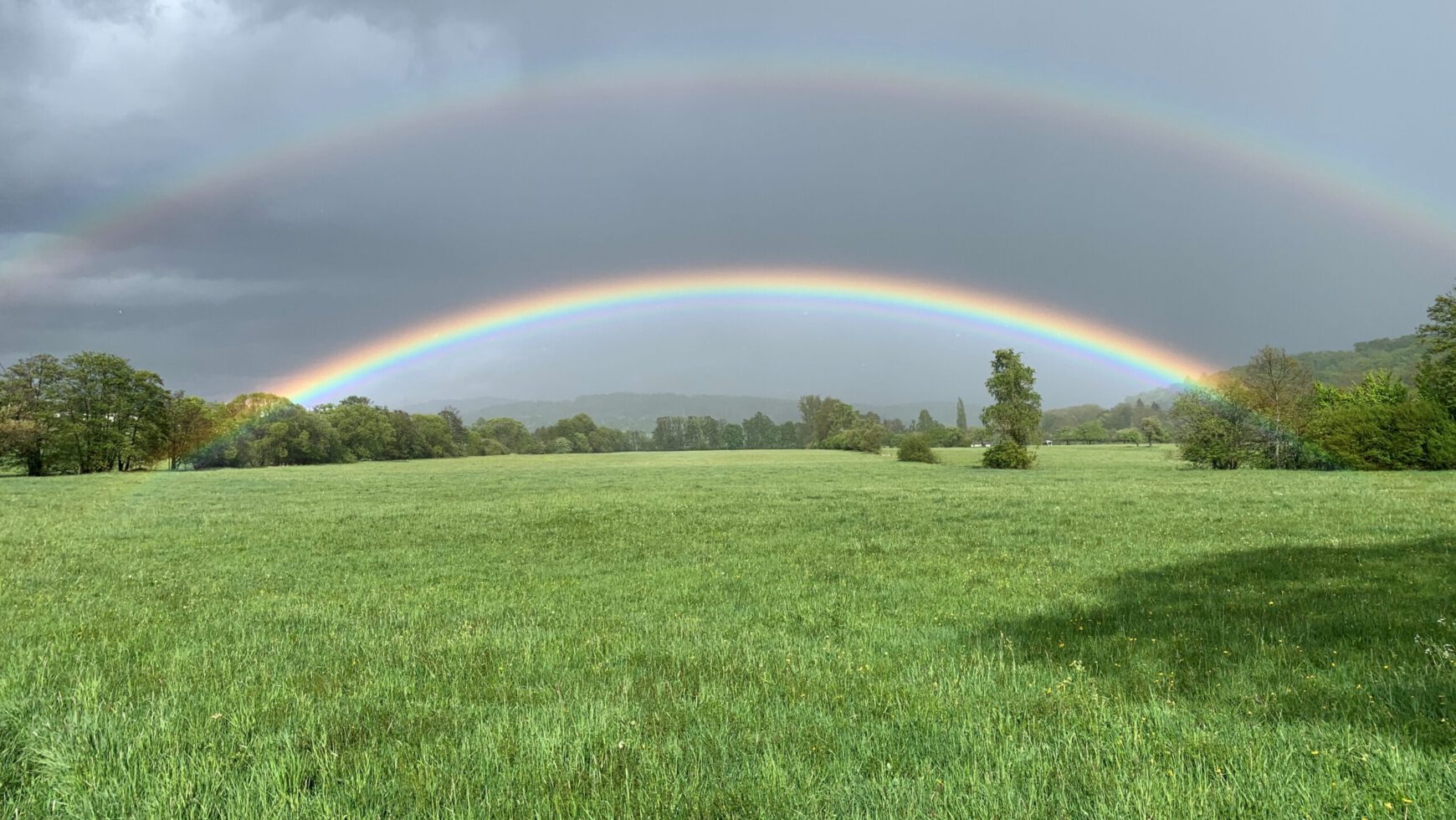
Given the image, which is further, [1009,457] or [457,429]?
[457,429]

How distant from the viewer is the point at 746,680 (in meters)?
6.06

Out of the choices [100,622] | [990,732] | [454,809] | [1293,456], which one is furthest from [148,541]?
[1293,456]

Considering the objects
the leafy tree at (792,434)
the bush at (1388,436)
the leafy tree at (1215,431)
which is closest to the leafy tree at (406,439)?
the leafy tree at (792,434)

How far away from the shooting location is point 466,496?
113ft

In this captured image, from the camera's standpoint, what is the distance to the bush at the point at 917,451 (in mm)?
78812

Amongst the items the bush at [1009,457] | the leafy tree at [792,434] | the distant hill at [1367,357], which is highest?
the distant hill at [1367,357]

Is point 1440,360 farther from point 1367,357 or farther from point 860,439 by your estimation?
point 1367,357

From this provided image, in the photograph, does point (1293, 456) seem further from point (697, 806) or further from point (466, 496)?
point (697, 806)

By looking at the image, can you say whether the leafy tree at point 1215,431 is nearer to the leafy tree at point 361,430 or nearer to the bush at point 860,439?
the bush at point 860,439

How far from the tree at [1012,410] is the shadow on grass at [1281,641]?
51.7 metres

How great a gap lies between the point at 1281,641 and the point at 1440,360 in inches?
2275

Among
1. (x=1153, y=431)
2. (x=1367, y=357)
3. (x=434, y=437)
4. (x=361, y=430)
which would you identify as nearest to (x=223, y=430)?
(x=361, y=430)

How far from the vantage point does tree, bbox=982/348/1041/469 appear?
60.8 m

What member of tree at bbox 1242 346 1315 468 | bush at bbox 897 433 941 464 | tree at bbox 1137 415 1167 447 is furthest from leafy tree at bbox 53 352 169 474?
tree at bbox 1137 415 1167 447
